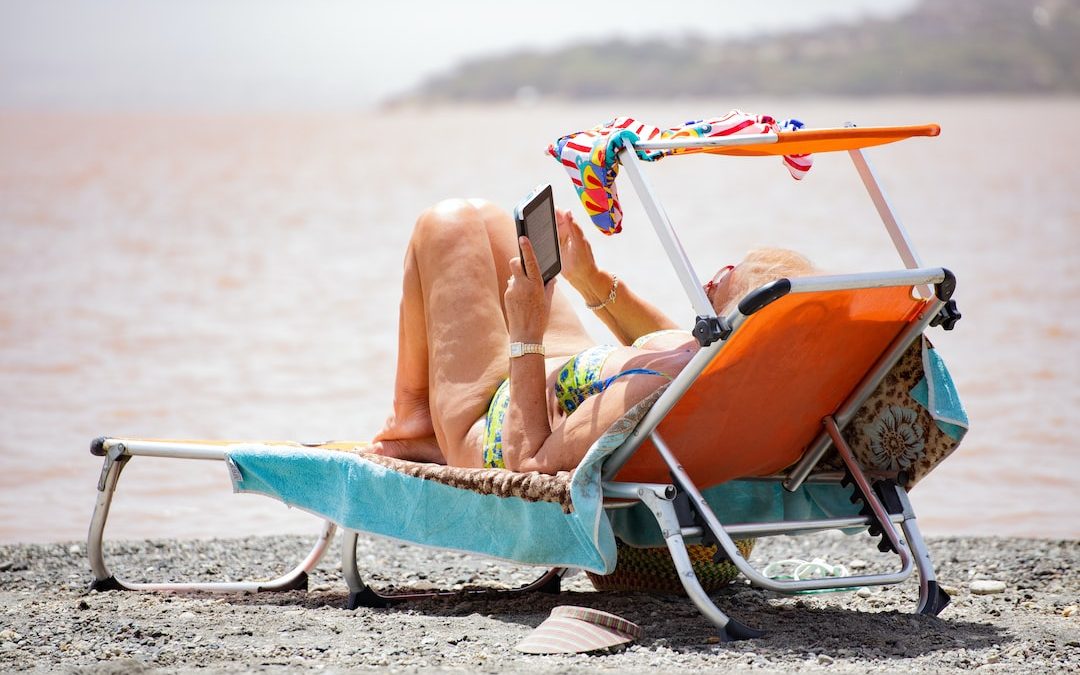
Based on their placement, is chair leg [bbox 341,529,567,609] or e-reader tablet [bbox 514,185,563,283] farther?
chair leg [bbox 341,529,567,609]

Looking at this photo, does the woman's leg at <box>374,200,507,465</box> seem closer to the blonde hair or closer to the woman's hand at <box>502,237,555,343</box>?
the woman's hand at <box>502,237,555,343</box>

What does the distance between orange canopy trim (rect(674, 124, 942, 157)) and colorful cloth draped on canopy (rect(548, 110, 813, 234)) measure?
56 mm

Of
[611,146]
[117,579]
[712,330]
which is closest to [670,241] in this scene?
[712,330]

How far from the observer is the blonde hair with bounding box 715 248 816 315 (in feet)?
10.9

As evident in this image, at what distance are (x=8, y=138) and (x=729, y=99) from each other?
58094 millimetres

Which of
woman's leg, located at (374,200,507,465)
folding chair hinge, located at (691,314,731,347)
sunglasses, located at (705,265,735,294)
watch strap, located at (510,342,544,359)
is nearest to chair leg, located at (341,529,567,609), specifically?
woman's leg, located at (374,200,507,465)

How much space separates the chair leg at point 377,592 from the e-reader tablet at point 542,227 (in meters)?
1.02

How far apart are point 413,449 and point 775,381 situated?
1213mm

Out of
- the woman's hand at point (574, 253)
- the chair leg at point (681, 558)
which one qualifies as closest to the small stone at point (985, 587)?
the chair leg at point (681, 558)

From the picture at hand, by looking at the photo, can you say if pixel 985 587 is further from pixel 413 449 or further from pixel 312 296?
pixel 312 296

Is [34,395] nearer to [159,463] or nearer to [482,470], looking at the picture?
[159,463]

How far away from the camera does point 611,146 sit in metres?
3.41

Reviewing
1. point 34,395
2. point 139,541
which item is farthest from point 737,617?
point 34,395

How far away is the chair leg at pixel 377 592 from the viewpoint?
4.06m
